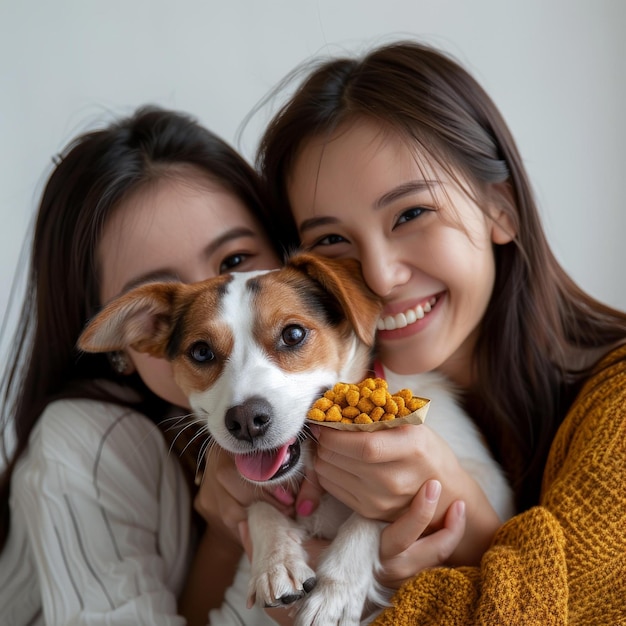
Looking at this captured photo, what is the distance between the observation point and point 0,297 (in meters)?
2.57

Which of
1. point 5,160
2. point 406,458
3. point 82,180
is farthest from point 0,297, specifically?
point 406,458

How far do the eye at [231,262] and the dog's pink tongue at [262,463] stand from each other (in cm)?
61

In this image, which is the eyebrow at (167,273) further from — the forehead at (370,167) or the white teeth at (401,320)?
the white teeth at (401,320)

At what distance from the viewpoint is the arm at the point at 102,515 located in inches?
63.9

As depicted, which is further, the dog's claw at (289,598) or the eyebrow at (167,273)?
the eyebrow at (167,273)

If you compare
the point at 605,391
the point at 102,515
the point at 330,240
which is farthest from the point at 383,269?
the point at 102,515

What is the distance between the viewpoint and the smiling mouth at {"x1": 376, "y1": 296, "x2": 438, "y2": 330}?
4.99 feet

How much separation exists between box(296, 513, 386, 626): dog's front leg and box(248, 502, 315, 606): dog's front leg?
0.03 meters

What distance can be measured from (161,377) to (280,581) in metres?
0.72

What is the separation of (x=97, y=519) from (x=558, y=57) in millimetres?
2113

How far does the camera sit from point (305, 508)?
1.45m

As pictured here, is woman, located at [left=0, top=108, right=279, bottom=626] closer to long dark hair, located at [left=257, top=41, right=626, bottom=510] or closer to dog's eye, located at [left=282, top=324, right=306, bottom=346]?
long dark hair, located at [left=257, top=41, right=626, bottom=510]

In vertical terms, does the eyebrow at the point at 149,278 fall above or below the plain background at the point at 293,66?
below

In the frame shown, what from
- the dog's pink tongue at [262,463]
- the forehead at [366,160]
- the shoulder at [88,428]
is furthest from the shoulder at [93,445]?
the forehead at [366,160]
